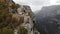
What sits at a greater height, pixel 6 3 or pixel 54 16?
pixel 6 3

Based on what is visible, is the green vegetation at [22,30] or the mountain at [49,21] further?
the mountain at [49,21]

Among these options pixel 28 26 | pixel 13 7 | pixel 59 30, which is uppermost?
pixel 13 7

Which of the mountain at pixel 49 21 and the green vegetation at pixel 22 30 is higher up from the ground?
the green vegetation at pixel 22 30

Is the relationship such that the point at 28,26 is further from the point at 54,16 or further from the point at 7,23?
the point at 54,16

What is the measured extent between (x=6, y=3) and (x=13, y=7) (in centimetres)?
86

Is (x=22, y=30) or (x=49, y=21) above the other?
(x=22, y=30)

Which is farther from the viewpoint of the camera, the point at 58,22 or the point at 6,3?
the point at 58,22

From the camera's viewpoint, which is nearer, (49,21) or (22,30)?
(22,30)

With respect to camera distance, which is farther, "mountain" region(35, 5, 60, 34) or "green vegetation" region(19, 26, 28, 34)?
"mountain" region(35, 5, 60, 34)

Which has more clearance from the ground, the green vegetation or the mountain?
the green vegetation

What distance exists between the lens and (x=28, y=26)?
19531 mm

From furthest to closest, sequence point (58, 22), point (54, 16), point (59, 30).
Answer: point (54, 16), point (58, 22), point (59, 30)

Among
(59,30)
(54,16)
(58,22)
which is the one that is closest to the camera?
(59,30)

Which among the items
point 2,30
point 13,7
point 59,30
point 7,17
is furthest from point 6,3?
point 59,30
